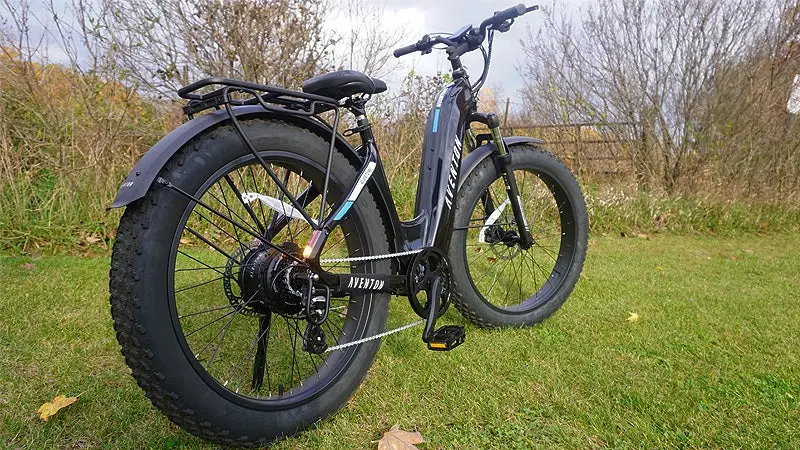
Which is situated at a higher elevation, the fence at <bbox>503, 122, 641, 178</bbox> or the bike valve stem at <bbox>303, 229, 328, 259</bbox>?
the fence at <bbox>503, 122, 641, 178</bbox>

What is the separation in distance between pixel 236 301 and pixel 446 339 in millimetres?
771

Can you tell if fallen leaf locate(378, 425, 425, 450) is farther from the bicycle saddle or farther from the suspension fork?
the suspension fork

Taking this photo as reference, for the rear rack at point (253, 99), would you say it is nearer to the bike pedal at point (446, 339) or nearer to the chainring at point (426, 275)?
the chainring at point (426, 275)

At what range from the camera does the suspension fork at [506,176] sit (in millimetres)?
2451

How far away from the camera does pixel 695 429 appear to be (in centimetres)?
167

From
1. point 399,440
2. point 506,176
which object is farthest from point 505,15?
point 399,440

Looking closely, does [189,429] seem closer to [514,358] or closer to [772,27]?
[514,358]

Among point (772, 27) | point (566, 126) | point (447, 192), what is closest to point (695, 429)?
point (447, 192)

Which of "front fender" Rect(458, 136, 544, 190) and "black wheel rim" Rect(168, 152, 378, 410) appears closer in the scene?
"black wheel rim" Rect(168, 152, 378, 410)

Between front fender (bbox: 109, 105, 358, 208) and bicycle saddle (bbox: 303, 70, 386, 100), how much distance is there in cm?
19

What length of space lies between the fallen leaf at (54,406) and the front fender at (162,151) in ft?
2.74

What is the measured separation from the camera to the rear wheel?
4.03 feet

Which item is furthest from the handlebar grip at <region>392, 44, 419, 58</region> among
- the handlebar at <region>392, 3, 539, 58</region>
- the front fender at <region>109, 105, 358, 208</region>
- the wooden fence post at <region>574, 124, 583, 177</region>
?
the wooden fence post at <region>574, 124, 583, 177</region>

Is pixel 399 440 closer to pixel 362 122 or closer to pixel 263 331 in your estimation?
pixel 263 331
